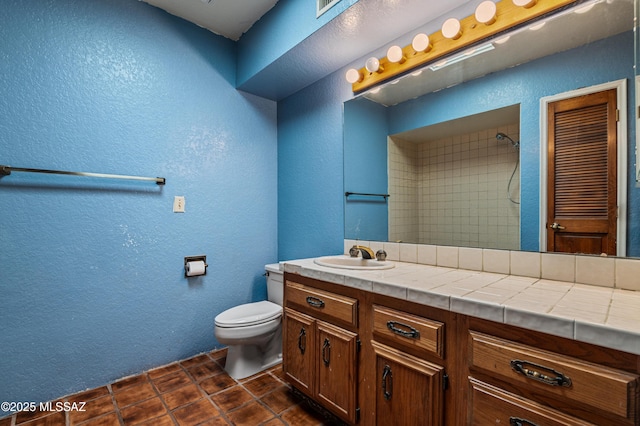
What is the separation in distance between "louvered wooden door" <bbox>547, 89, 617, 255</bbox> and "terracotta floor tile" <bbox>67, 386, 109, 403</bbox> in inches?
99.2

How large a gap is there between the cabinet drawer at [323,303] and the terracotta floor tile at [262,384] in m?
0.59

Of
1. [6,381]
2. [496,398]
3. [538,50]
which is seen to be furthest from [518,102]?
[6,381]

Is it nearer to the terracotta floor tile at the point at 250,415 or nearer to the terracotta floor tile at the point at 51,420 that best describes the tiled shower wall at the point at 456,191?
the terracotta floor tile at the point at 250,415

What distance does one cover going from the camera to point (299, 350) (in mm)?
1550

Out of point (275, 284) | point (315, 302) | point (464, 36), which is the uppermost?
point (464, 36)

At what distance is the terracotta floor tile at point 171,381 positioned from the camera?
5.74 ft

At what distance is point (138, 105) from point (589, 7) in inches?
95.3

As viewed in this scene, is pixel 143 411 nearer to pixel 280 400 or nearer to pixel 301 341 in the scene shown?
pixel 280 400

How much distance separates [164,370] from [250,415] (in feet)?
2.72

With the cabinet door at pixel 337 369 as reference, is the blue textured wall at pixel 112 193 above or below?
above

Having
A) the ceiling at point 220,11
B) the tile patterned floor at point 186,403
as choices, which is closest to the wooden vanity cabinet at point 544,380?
the tile patterned floor at point 186,403

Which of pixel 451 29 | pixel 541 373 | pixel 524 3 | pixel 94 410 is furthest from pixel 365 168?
pixel 94 410

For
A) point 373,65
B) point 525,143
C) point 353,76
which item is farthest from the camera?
point 353,76

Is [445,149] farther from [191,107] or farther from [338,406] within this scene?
[191,107]
